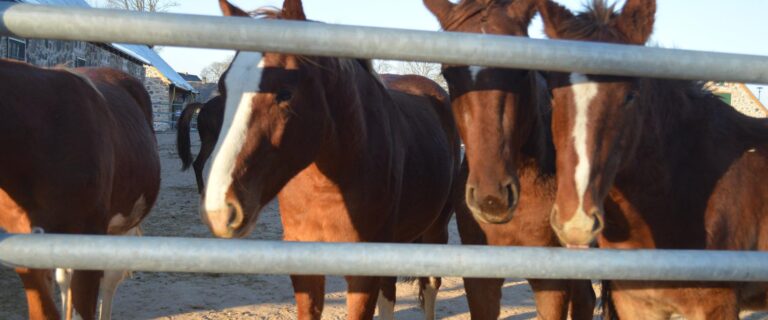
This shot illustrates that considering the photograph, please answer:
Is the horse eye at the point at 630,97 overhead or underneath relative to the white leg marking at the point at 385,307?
overhead

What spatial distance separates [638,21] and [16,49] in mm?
12521

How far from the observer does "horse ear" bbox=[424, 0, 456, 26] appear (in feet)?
9.77

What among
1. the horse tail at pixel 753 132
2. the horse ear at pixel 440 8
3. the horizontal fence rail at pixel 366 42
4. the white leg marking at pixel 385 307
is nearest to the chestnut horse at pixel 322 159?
the horse ear at pixel 440 8

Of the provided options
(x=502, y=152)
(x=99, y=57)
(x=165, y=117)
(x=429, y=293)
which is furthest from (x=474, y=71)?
(x=165, y=117)

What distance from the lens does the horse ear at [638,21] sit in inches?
101

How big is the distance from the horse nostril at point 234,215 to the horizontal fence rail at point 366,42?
0.85 m

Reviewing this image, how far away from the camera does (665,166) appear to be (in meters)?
2.74

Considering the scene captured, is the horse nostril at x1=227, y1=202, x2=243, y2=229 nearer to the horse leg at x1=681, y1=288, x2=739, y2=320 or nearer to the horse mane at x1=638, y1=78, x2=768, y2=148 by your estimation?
the horse mane at x1=638, y1=78, x2=768, y2=148

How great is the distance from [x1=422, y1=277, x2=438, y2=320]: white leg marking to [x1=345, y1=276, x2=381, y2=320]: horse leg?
2093 mm

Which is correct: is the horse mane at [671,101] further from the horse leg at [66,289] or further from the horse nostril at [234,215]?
the horse leg at [66,289]

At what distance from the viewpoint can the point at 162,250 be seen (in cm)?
142

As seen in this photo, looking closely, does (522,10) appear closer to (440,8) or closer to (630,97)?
(440,8)

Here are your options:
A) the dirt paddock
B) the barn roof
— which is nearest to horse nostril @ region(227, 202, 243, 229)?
the dirt paddock

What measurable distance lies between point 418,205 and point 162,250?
8.18 feet
